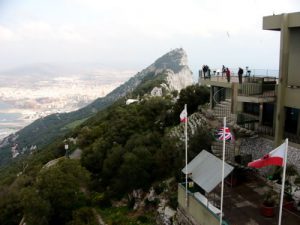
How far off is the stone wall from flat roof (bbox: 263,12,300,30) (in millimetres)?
6020

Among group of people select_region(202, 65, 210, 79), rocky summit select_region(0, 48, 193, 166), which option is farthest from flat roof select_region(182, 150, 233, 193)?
rocky summit select_region(0, 48, 193, 166)

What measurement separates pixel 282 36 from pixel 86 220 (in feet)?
48.8

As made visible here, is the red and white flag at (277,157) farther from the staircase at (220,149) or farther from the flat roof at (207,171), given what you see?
the staircase at (220,149)

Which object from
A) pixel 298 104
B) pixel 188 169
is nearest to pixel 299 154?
pixel 298 104

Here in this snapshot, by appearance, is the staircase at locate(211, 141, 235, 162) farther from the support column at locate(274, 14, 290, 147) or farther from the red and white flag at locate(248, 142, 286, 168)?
the red and white flag at locate(248, 142, 286, 168)

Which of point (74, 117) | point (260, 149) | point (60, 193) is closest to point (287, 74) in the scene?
point (260, 149)

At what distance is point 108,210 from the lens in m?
22.8

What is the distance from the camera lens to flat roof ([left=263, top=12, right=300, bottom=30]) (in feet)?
54.5

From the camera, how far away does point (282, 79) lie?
17.3 meters

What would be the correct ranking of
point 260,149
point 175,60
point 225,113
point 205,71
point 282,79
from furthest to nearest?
point 175,60, point 205,71, point 225,113, point 260,149, point 282,79

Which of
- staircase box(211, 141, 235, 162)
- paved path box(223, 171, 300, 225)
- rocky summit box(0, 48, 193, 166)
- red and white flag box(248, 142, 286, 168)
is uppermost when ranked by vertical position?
red and white flag box(248, 142, 286, 168)

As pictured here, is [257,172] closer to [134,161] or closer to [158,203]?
[158,203]

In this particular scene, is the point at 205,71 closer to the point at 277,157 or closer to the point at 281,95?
the point at 281,95

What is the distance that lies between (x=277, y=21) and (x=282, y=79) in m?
3.05
